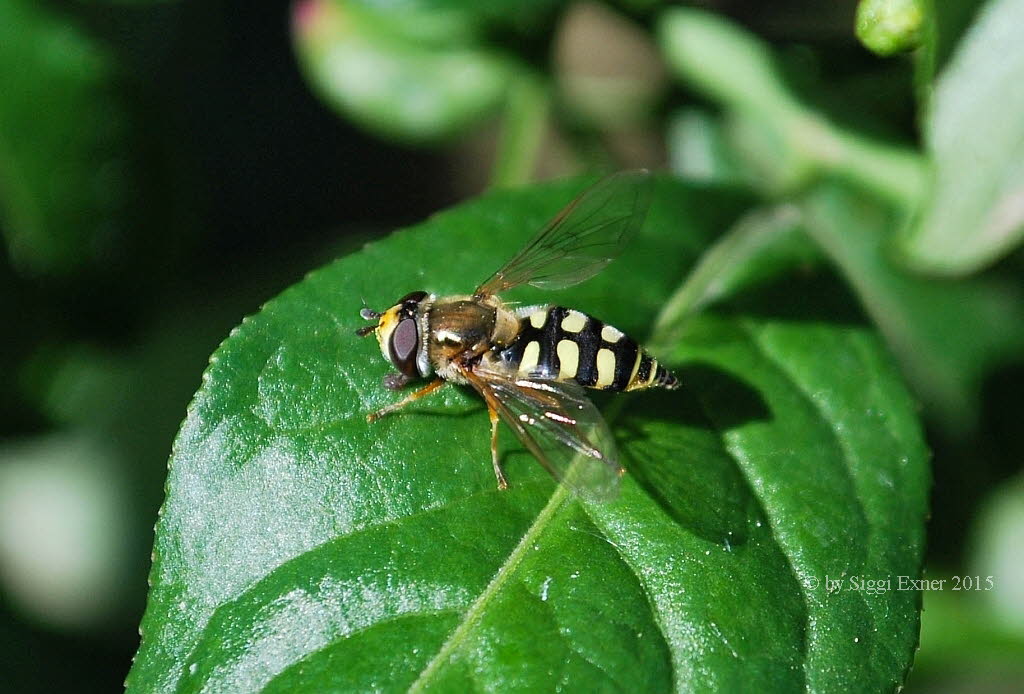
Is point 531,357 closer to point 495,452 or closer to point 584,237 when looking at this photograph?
point 584,237

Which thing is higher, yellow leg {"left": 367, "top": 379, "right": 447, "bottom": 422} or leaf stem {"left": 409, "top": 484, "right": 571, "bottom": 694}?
yellow leg {"left": 367, "top": 379, "right": 447, "bottom": 422}

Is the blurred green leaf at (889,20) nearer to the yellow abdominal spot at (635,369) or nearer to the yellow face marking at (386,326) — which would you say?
the yellow abdominal spot at (635,369)

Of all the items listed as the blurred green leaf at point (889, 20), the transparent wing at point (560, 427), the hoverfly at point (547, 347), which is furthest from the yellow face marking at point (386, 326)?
the blurred green leaf at point (889, 20)

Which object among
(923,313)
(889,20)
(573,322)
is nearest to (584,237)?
(573,322)

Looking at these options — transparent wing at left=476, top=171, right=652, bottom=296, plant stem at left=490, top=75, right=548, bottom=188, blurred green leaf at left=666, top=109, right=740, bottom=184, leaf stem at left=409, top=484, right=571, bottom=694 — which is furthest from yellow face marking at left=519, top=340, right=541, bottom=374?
blurred green leaf at left=666, top=109, right=740, bottom=184

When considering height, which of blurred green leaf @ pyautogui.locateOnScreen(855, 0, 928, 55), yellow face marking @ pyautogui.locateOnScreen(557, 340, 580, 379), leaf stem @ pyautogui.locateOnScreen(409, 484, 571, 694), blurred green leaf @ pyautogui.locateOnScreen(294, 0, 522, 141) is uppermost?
blurred green leaf @ pyautogui.locateOnScreen(294, 0, 522, 141)

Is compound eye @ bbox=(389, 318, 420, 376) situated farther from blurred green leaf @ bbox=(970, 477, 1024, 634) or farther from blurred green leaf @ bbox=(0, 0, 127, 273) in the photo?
blurred green leaf @ bbox=(970, 477, 1024, 634)

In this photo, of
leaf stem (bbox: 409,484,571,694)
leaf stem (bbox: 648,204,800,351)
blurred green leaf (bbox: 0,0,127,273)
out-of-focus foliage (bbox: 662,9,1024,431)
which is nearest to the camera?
leaf stem (bbox: 409,484,571,694)
